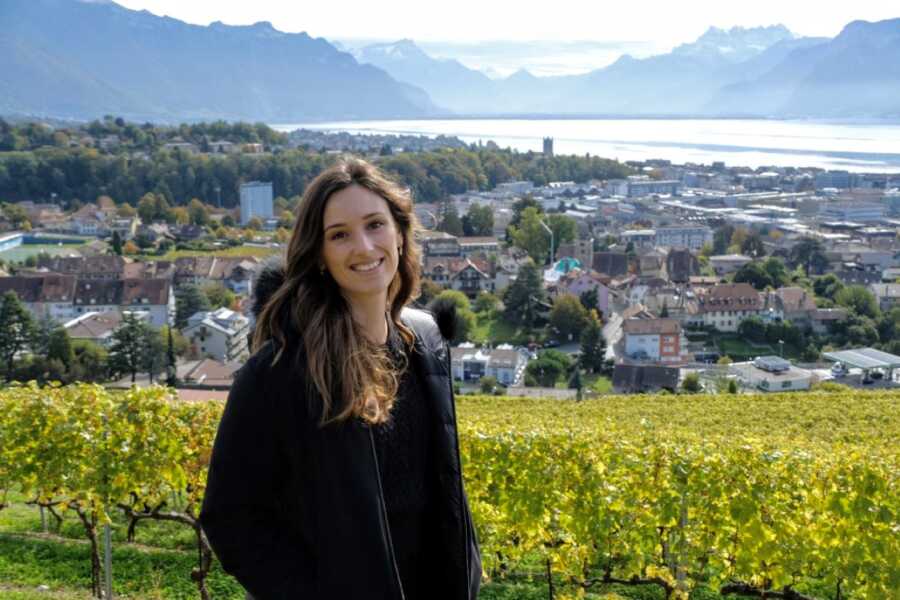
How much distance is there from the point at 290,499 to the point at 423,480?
215mm

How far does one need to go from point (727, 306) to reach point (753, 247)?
15046 mm

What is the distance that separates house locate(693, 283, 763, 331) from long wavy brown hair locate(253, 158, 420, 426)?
29.6 metres

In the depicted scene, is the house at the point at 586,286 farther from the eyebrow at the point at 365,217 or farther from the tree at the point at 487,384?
the eyebrow at the point at 365,217

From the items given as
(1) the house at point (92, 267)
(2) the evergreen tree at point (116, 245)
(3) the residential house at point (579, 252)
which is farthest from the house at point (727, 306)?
(2) the evergreen tree at point (116, 245)

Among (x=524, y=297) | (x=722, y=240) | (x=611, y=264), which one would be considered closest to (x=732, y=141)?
(x=722, y=240)

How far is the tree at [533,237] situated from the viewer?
4291 centimetres

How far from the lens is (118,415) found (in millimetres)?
3471

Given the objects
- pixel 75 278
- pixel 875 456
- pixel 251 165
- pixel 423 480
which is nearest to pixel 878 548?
pixel 875 456

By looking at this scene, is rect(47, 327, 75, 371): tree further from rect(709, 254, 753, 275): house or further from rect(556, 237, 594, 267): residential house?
rect(709, 254, 753, 275): house

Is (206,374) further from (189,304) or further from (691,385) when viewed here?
(691,385)

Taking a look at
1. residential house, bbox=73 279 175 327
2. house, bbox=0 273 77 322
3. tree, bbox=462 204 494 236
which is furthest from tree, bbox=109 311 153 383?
tree, bbox=462 204 494 236

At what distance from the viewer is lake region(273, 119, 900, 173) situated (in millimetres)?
98875

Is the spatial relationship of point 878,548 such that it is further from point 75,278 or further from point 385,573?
point 75,278

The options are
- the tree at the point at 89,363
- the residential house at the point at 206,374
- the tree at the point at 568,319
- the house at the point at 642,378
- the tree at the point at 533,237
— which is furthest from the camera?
the tree at the point at 533,237
